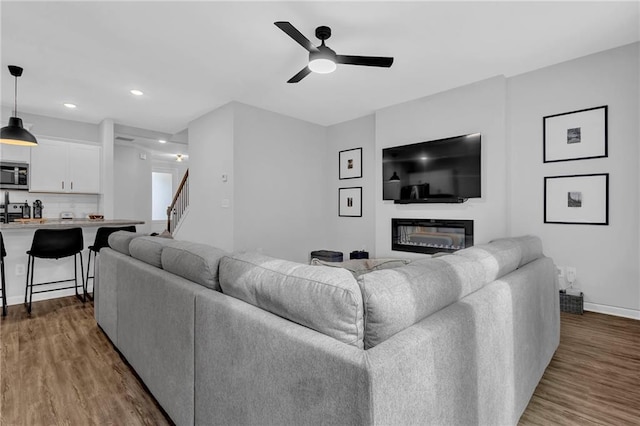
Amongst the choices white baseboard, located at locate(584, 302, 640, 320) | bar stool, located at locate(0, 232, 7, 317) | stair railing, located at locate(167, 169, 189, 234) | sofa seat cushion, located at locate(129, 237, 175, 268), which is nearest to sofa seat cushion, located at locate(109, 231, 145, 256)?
sofa seat cushion, located at locate(129, 237, 175, 268)

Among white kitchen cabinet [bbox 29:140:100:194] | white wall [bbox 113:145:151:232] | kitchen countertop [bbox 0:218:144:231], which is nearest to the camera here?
kitchen countertop [bbox 0:218:144:231]

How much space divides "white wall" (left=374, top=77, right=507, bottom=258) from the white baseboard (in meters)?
1.08

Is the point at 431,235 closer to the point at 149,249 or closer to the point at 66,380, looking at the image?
the point at 149,249

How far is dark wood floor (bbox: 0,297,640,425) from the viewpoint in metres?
1.73

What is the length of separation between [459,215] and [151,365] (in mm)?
3612

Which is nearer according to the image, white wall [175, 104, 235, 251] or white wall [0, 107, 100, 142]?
white wall [175, 104, 235, 251]

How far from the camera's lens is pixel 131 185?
282 inches

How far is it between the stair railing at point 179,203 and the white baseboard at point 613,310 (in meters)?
5.98

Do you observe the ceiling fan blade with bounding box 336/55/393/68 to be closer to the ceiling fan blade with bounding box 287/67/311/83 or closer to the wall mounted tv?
the ceiling fan blade with bounding box 287/67/311/83

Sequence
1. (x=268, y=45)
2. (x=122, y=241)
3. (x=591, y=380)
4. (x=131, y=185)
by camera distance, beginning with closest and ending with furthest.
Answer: (x=591, y=380)
(x=122, y=241)
(x=268, y=45)
(x=131, y=185)

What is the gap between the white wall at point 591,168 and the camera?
3.02 m

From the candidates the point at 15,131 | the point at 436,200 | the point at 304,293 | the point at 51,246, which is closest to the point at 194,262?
the point at 304,293

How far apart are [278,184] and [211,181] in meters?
1.03

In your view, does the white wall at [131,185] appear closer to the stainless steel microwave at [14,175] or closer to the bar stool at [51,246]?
the stainless steel microwave at [14,175]
